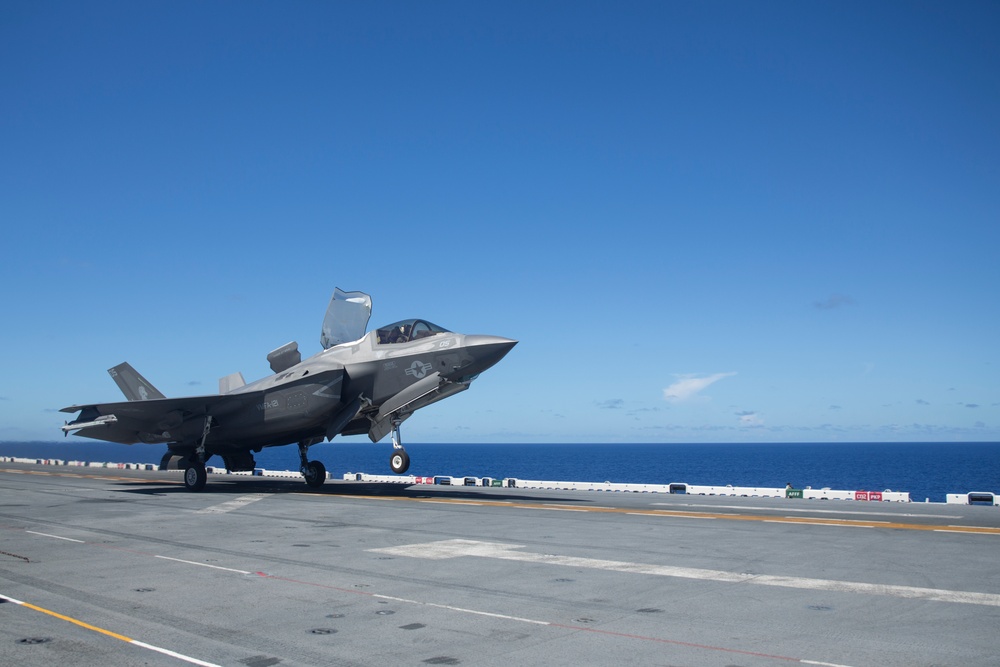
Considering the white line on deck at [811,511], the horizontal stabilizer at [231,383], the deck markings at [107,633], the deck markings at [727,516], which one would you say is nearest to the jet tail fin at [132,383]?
the horizontal stabilizer at [231,383]

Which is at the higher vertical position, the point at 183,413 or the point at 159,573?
the point at 183,413

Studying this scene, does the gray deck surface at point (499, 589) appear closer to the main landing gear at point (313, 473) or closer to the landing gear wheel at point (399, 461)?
the landing gear wheel at point (399, 461)

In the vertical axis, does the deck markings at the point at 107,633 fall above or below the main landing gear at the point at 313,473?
below

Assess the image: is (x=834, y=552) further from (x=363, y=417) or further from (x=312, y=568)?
(x=363, y=417)

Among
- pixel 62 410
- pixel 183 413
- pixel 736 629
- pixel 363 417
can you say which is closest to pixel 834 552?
pixel 736 629

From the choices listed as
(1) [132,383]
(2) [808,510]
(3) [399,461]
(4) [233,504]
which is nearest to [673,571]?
(2) [808,510]

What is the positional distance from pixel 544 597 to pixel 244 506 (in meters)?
15.9

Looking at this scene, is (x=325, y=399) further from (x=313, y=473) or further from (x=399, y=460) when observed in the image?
(x=313, y=473)

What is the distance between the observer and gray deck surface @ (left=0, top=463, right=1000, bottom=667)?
793cm

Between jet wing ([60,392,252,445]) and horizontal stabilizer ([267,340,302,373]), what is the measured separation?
2265 mm

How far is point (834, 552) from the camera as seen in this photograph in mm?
14016

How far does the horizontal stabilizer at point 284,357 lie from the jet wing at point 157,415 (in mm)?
2265

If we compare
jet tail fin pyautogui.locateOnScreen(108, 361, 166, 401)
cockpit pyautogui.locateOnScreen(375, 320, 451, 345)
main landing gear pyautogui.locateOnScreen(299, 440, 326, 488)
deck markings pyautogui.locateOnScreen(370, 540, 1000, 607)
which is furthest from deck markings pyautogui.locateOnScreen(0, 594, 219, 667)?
jet tail fin pyautogui.locateOnScreen(108, 361, 166, 401)

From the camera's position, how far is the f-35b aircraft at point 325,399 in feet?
81.5
